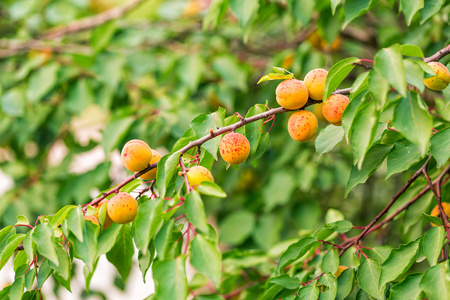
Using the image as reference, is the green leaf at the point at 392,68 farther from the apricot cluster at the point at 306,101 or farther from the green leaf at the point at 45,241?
the green leaf at the point at 45,241

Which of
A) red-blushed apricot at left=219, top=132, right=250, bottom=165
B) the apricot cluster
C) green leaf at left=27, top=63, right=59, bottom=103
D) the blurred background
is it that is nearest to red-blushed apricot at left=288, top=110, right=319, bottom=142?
the apricot cluster

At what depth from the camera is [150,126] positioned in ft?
5.51

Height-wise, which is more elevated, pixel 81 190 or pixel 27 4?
pixel 27 4

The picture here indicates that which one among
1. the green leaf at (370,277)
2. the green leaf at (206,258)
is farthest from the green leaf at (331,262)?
the green leaf at (206,258)

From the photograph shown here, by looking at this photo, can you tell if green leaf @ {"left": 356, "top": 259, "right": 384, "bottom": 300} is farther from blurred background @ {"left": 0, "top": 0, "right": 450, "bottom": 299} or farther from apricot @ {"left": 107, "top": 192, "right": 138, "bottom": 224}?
blurred background @ {"left": 0, "top": 0, "right": 450, "bottom": 299}

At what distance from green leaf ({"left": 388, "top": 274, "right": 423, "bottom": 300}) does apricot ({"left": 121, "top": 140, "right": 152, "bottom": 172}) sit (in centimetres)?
48

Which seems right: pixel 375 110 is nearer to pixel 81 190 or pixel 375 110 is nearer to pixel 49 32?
pixel 81 190

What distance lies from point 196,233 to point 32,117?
1.46m

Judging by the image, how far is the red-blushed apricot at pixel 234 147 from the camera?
790 millimetres

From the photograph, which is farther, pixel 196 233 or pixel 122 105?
pixel 122 105

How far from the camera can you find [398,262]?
2.59 feet

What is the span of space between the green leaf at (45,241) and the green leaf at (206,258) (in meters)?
0.21

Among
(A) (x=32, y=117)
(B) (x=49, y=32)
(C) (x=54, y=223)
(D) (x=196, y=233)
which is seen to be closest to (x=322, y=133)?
(D) (x=196, y=233)

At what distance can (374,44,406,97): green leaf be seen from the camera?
0.61 metres
